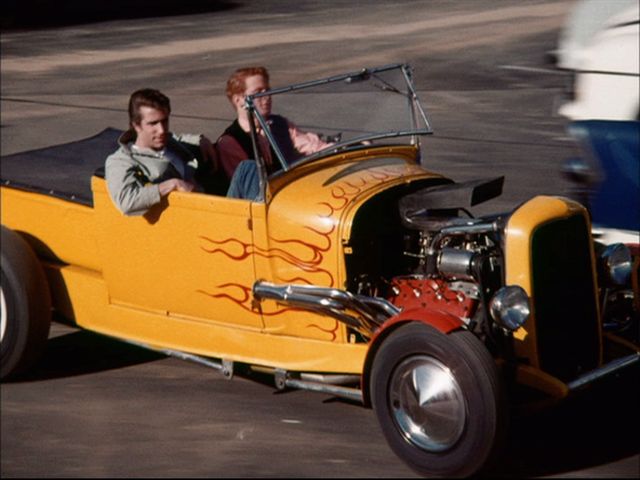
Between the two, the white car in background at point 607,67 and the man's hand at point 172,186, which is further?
the white car in background at point 607,67

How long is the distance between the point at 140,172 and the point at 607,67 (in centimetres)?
392

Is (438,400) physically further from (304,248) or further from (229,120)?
(229,120)

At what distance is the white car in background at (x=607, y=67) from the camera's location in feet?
29.6

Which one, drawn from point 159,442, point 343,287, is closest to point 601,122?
point 343,287

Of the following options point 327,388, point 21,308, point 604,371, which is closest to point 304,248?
point 327,388

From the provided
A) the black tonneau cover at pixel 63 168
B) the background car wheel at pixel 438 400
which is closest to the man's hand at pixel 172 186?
the black tonneau cover at pixel 63 168

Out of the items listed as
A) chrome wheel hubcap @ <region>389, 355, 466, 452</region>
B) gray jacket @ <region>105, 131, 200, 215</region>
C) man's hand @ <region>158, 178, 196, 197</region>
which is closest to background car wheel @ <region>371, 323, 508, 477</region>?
chrome wheel hubcap @ <region>389, 355, 466, 452</region>

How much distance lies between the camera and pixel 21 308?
665 centimetres

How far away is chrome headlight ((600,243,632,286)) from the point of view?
612 cm

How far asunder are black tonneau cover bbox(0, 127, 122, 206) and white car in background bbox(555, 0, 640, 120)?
3.18m

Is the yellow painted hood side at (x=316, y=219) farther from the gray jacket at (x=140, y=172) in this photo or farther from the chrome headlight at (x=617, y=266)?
the chrome headlight at (x=617, y=266)

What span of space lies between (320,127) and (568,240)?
1383 millimetres

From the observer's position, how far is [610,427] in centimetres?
609

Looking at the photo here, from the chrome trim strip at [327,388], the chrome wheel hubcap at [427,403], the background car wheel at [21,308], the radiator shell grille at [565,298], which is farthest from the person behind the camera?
the background car wheel at [21,308]
